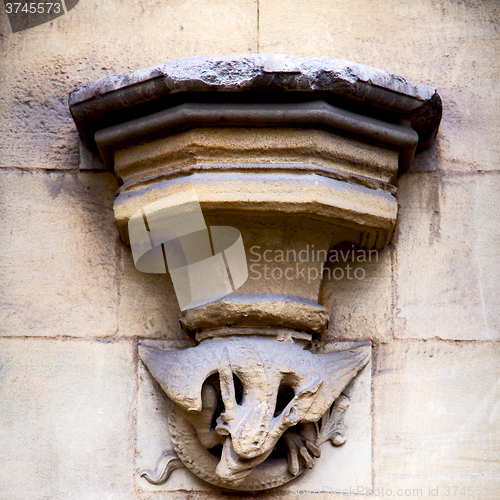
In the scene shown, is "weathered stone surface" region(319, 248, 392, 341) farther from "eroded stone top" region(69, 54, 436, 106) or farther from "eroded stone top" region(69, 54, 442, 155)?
"eroded stone top" region(69, 54, 436, 106)

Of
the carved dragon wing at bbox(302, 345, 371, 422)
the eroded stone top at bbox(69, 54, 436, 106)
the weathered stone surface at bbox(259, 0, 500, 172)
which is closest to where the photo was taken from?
the eroded stone top at bbox(69, 54, 436, 106)

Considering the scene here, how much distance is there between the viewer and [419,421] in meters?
1.92

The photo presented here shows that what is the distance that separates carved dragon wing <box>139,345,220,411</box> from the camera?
1754 mm

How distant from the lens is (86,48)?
2215 mm

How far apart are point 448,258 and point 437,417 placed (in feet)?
1.71

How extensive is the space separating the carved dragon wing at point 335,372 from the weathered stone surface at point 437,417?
68mm

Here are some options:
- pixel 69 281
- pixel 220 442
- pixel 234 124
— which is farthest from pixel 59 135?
pixel 220 442

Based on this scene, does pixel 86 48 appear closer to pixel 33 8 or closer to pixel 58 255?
pixel 33 8

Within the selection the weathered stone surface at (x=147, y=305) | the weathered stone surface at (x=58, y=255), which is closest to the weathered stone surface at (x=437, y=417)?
the weathered stone surface at (x=147, y=305)

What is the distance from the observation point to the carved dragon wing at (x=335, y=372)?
5.97ft

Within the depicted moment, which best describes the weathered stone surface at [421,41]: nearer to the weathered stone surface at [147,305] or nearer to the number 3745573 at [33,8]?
the number 3745573 at [33,8]

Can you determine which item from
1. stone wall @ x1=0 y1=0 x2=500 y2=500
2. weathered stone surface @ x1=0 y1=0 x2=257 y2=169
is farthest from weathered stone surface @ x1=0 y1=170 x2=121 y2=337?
weathered stone surface @ x1=0 y1=0 x2=257 y2=169

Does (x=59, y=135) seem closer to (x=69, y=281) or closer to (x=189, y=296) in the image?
(x=69, y=281)

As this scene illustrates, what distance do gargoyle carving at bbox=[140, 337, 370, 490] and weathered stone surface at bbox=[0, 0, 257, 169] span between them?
0.90 meters
